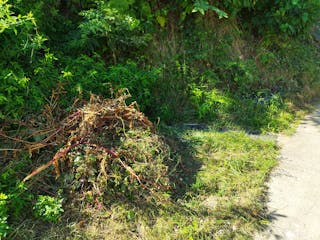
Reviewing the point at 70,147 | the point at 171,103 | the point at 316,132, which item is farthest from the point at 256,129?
the point at 70,147

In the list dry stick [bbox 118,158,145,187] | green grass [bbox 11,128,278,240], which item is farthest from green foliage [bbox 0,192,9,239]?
dry stick [bbox 118,158,145,187]

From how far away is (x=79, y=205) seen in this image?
2830 millimetres

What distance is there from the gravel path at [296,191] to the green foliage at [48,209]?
5.10 ft

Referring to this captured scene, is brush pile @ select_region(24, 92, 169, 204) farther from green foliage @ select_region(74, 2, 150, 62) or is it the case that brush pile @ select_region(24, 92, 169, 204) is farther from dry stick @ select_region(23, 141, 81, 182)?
green foliage @ select_region(74, 2, 150, 62)

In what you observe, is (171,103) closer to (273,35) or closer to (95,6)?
(95,6)

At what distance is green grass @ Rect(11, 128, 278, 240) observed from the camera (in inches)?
105

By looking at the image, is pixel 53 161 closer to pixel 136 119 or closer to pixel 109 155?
pixel 109 155

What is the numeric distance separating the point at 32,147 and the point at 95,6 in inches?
96.5

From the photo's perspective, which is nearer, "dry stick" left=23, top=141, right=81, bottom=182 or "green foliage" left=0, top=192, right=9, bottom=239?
"green foliage" left=0, top=192, right=9, bottom=239

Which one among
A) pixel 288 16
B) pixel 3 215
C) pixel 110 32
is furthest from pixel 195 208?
pixel 288 16

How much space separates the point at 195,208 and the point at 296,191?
1.05m

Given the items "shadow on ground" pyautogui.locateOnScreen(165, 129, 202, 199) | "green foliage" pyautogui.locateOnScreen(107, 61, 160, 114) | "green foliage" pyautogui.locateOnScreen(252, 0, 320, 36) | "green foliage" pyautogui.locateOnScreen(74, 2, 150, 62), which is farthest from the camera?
"green foliage" pyautogui.locateOnScreen(252, 0, 320, 36)

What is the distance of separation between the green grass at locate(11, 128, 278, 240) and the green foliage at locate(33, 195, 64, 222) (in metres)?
0.06

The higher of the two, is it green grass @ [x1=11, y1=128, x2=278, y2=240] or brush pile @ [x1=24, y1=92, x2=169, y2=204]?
A: brush pile @ [x1=24, y1=92, x2=169, y2=204]
